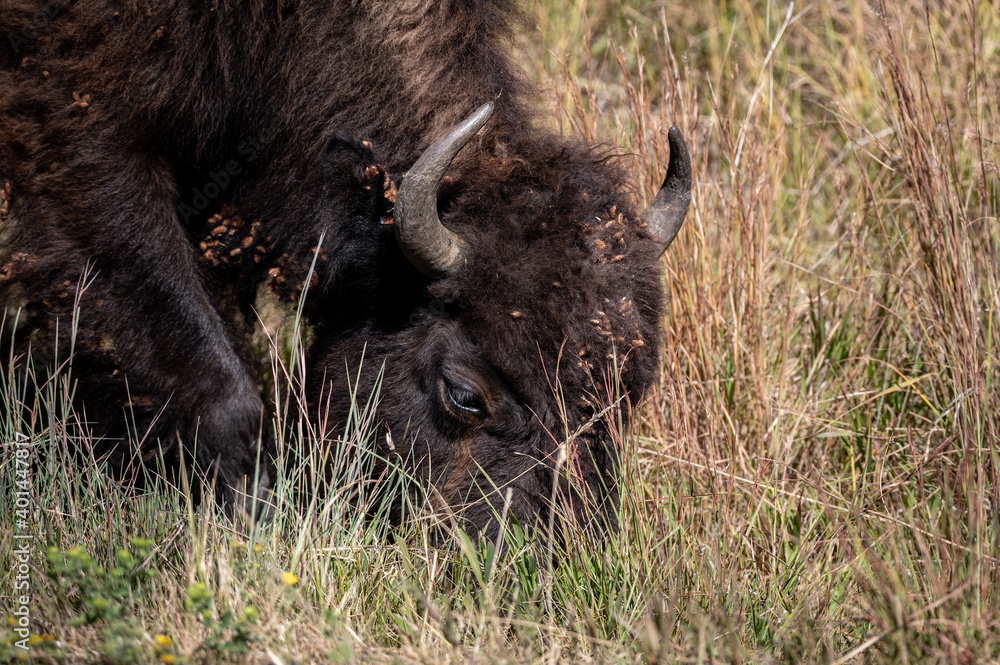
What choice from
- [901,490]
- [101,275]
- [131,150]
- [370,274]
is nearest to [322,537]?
[370,274]

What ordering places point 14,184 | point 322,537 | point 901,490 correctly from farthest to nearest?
point 901,490 → point 14,184 → point 322,537

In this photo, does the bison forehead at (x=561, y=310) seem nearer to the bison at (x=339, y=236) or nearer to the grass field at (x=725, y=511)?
the bison at (x=339, y=236)

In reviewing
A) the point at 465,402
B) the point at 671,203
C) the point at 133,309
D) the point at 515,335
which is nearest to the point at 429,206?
the point at 515,335

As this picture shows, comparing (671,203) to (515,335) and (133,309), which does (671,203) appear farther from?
(133,309)

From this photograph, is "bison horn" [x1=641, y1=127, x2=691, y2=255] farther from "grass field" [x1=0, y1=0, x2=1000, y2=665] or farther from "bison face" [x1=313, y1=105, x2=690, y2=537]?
"grass field" [x1=0, y1=0, x2=1000, y2=665]

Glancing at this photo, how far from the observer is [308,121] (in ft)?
11.2

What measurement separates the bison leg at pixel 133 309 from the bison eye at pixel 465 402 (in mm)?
753

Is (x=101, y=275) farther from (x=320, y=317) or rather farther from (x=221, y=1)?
(x=221, y=1)

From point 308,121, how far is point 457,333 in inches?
40.9

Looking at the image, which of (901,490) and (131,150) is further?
(901,490)

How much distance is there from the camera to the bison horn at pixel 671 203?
3441 mm

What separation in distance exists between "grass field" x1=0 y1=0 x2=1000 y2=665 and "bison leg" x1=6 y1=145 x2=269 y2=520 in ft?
0.63

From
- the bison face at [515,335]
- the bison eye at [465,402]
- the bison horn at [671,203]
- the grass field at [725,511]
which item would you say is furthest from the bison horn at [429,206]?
the bison horn at [671,203]

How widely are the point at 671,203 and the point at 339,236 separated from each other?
133 centimetres
